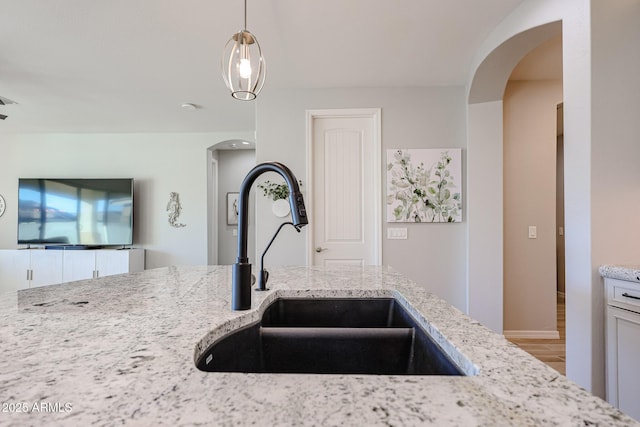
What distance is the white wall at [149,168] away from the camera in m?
4.78

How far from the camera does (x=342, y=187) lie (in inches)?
Answer: 129

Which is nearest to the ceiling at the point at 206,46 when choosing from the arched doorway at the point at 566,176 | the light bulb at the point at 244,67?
the arched doorway at the point at 566,176

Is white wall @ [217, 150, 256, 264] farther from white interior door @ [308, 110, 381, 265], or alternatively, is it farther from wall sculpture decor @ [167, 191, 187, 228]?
white interior door @ [308, 110, 381, 265]

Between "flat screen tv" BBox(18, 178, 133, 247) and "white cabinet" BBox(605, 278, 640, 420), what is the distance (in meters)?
5.11

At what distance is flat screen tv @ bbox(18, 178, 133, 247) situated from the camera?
461 cm

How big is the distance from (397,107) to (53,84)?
3349 mm

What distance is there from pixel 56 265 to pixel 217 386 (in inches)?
207

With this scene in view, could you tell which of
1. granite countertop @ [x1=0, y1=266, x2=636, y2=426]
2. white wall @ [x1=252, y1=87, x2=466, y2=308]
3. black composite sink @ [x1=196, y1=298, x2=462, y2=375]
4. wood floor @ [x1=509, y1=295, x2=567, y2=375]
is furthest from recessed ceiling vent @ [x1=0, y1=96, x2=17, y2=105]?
wood floor @ [x1=509, y1=295, x2=567, y2=375]

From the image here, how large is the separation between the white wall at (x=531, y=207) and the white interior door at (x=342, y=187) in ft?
4.45

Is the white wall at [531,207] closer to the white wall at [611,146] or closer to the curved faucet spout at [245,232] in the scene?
the white wall at [611,146]

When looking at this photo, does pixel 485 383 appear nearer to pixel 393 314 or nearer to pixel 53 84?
pixel 393 314

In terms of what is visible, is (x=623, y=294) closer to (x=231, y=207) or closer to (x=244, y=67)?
(x=244, y=67)

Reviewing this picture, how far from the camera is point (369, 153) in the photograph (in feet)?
10.7

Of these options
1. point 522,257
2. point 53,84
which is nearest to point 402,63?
point 522,257
